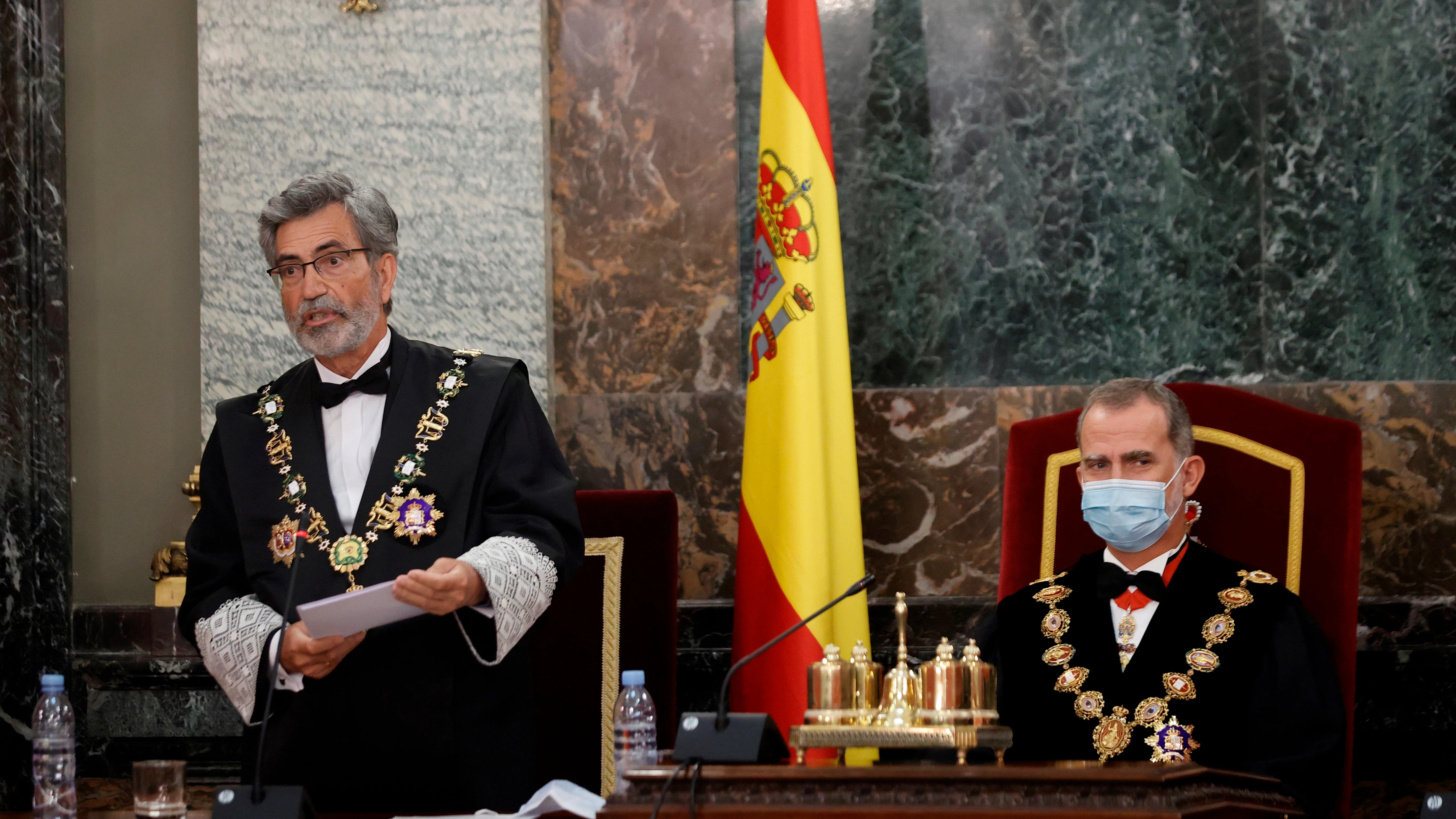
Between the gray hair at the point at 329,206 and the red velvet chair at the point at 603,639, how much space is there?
0.85 m

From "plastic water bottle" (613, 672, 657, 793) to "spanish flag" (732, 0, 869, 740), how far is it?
0.68m

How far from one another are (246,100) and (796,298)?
1685 mm

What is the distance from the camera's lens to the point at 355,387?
2.75 metres

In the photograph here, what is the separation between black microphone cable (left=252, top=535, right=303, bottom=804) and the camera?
6.56ft

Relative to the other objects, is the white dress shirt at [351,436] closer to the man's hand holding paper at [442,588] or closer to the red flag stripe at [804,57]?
the man's hand holding paper at [442,588]

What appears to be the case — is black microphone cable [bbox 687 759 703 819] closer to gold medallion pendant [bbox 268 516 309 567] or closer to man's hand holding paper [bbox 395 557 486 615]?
man's hand holding paper [bbox 395 557 486 615]

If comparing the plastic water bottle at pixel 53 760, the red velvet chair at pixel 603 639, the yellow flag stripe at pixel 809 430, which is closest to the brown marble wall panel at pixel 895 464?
the yellow flag stripe at pixel 809 430

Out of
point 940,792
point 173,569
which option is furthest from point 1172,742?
point 173,569

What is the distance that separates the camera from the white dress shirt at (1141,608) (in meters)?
2.87

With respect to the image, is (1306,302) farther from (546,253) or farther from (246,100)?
(246,100)

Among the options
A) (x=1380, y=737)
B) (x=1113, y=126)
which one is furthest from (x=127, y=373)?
(x=1380, y=737)

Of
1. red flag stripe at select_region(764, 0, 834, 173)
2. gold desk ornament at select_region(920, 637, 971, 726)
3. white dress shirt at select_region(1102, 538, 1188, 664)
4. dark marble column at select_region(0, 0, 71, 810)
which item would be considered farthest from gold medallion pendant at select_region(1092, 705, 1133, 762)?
dark marble column at select_region(0, 0, 71, 810)

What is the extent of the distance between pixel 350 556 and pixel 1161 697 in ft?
5.19

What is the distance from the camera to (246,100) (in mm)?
4004
